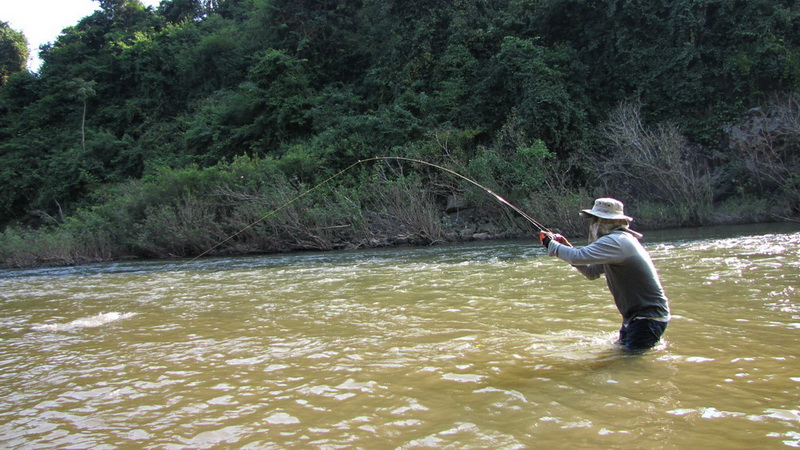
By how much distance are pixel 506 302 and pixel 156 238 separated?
17.3m

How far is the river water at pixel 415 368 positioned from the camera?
12.2 ft

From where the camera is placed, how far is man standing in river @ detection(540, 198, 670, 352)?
4.78m

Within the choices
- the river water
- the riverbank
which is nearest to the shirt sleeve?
the river water

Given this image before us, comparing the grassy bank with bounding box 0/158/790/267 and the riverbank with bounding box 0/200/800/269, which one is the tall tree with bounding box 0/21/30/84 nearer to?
the riverbank with bounding box 0/200/800/269

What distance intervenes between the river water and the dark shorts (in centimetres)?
14

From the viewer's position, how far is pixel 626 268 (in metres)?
4.88

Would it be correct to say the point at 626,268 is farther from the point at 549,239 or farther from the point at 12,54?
the point at 12,54

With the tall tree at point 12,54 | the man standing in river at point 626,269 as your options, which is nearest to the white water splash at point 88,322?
the man standing in river at point 626,269

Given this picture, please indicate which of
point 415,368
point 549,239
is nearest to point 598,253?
point 549,239

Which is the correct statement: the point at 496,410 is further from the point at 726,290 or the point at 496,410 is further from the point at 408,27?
the point at 408,27

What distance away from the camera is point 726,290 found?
7773mm

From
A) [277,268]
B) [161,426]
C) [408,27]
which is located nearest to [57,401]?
[161,426]

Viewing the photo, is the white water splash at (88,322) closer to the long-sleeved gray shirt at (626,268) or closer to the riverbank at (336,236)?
the long-sleeved gray shirt at (626,268)

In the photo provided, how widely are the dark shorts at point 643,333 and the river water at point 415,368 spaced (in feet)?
0.47
